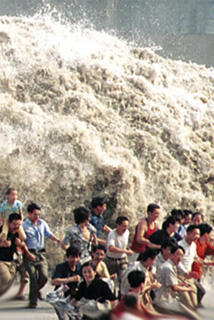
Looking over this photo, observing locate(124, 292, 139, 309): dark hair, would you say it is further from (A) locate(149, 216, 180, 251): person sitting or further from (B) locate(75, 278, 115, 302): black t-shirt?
(A) locate(149, 216, 180, 251): person sitting

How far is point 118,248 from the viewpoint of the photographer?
883 cm

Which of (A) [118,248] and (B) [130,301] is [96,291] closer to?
(B) [130,301]

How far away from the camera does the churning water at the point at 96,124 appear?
11.3 m

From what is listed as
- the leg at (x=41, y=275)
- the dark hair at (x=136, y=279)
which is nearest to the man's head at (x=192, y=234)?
the leg at (x=41, y=275)

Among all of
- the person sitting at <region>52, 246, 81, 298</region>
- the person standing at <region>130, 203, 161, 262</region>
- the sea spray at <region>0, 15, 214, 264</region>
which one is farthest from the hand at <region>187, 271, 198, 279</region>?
the sea spray at <region>0, 15, 214, 264</region>

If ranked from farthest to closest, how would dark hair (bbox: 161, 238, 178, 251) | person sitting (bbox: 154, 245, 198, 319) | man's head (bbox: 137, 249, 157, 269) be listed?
dark hair (bbox: 161, 238, 178, 251), man's head (bbox: 137, 249, 157, 269), person sitting (bbox: 154, 245, 198, 319)

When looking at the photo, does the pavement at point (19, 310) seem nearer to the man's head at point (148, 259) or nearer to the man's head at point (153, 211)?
the man's head at point (148, 259)

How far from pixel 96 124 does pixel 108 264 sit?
423 centimetres

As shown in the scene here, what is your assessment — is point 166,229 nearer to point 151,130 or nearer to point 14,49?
point 151,130

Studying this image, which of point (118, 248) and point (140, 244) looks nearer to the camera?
point (118, 248)

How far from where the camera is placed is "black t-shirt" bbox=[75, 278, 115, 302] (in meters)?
6.65

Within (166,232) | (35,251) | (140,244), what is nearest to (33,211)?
(35,251)

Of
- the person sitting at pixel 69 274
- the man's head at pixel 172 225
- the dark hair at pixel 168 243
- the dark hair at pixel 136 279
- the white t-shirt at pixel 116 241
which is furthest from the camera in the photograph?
the white t-shirt at pixel 116 241

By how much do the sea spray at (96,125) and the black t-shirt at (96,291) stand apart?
4.11m
